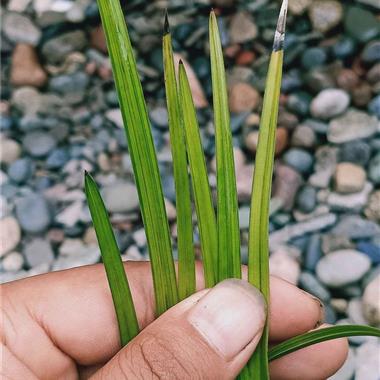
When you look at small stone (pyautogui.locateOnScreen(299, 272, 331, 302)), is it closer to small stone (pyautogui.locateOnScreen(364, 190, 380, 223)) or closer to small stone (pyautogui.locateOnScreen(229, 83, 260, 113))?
small stone (pyautogui.locateOnScreen(364, 190, 380, 223))

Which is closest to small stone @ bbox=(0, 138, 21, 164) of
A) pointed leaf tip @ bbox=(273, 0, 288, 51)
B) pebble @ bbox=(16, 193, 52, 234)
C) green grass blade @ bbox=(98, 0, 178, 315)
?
pebble @ bbox=(16, 193, 52, 234)

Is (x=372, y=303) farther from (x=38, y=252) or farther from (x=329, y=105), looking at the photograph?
(x=38, y=252)

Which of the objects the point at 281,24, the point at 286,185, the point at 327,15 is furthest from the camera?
the point at 327,15

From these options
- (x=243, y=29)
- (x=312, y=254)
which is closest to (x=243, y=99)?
(x=243, y=29)

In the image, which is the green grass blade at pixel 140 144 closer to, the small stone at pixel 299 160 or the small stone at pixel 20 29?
the small stone at pixel 299 160

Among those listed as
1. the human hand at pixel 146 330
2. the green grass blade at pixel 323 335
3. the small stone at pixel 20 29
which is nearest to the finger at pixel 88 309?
the human hand at pixel 146 330

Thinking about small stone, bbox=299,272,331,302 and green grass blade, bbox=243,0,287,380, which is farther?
small stone, bbox=299,272,331,302
